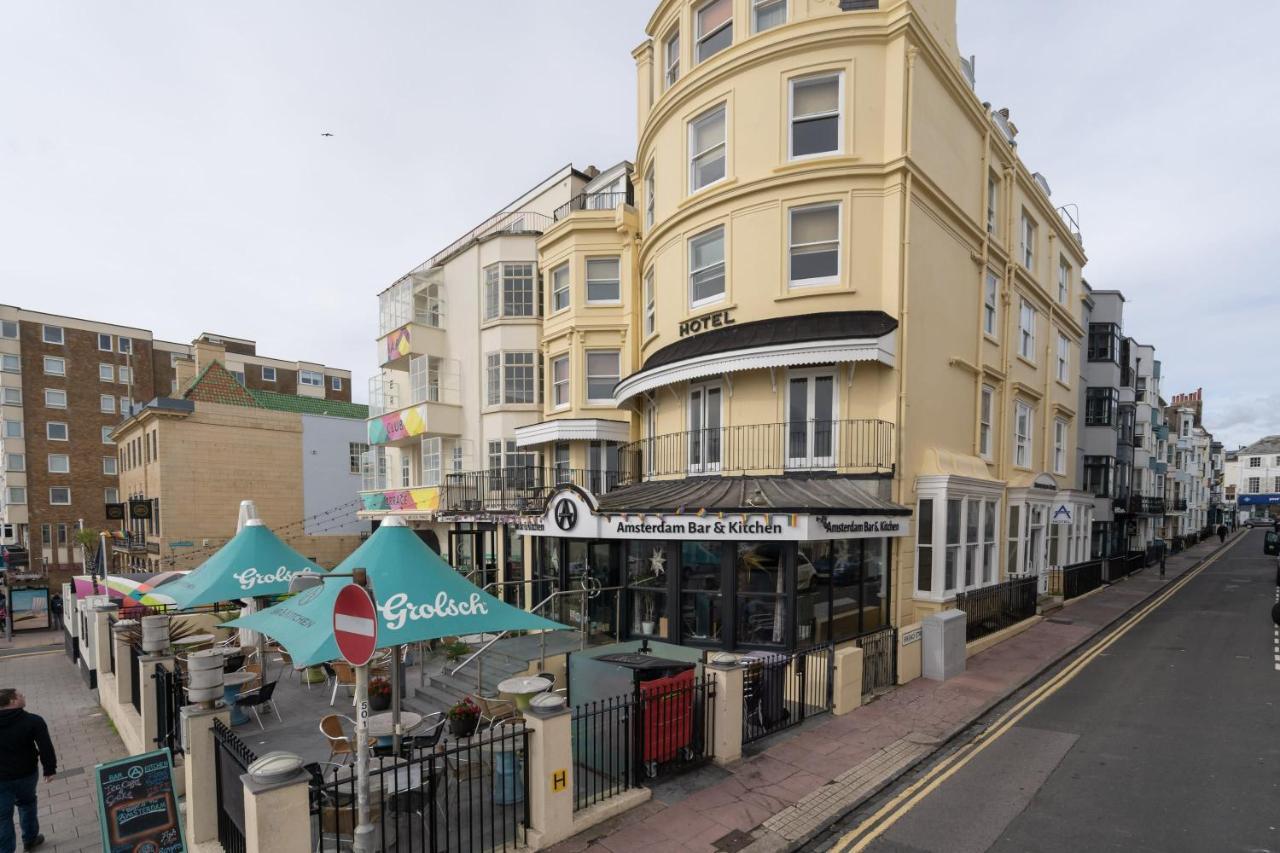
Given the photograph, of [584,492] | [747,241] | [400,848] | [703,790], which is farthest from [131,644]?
[747,241]

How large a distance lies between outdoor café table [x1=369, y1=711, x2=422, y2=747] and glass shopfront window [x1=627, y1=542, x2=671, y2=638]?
6.00 m

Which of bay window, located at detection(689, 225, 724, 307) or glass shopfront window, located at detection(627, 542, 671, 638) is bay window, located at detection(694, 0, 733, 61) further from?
glass shopfront window, located at detection(627, 542, 671, 638)

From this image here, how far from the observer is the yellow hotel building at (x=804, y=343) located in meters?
11.6

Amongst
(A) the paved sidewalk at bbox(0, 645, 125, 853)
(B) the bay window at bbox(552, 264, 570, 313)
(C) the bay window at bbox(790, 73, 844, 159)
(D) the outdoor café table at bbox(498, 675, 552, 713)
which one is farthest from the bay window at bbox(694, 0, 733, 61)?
(A) the paved sidewalk at bbox(0, 645, 125, 853)

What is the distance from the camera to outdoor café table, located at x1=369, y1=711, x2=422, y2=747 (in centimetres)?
725

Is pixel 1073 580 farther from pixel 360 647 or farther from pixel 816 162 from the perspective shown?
pixel 360 647

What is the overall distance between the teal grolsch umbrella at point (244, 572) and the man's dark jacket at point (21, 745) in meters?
3.46

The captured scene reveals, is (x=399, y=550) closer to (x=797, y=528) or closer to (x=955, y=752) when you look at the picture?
(x=797, y=528)

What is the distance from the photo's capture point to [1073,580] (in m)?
21.3

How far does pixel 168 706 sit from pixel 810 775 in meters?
8.83

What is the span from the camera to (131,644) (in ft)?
33.1

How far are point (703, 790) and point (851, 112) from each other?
1321 centimetres

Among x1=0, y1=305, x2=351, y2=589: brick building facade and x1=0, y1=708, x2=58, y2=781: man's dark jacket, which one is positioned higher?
x1=0, y1=305, x2=351, y2=589: brick building facade

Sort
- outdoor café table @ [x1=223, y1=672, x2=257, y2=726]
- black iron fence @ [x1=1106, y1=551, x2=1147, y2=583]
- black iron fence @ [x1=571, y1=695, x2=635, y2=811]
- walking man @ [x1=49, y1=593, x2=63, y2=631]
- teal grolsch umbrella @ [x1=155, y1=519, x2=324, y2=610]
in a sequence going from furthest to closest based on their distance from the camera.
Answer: black iron fence @ [x1=1106, y1=551, x2=1147, y2=583] < walking man @ [x1=49, y1=593, x2=63, y2=631] < teal grolsch umbrella @ [x1=155, y1=519, x2=324, y2=610] < outdoor café table @ [x1=223, y1=672, x2=257, y2=726] < black iron fence @ [x1=571, y1=695, x2=635, y2=811]
